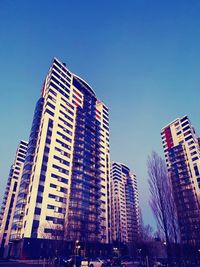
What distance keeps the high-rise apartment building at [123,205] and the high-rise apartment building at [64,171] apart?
54481 mm

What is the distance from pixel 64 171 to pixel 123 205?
85917mm

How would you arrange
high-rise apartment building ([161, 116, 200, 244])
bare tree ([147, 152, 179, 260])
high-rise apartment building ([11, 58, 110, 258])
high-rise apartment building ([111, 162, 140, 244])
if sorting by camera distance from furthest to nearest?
high-rise apartment building ([111, 162, 140, 244]), high-rise apartment building ([161, 116, 200, 244]), high-rise apartment building ([11, 58, 110, 258]), bare tree ([147, 152, 179, 260])

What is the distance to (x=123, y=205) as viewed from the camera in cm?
13425

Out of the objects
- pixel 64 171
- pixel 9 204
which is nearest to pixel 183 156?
pixel 64 171

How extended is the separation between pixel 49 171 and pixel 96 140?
31041 mm

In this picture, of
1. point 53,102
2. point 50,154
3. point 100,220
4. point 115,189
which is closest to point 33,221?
point 50,154

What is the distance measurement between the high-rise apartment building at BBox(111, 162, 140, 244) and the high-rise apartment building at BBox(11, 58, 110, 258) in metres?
54.5

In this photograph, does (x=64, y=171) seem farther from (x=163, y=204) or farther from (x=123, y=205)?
(x=123, y=205)

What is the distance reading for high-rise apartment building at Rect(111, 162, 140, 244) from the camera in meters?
125

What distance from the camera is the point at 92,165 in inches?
3012

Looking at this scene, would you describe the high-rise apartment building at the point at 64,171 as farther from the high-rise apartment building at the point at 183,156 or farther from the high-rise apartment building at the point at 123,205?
the high-rise apartment building at the point at 123,205

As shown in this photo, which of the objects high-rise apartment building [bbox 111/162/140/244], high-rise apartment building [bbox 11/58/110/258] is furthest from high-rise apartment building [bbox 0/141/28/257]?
high-rise apartment building [bbox 111/162/140/244]

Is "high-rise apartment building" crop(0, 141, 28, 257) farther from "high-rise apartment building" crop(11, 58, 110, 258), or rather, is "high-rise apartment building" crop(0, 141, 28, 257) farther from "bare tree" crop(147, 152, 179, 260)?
"bare tree" crop(147, 152, 179, 260)

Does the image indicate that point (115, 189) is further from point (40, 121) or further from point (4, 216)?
point (40, 121)
